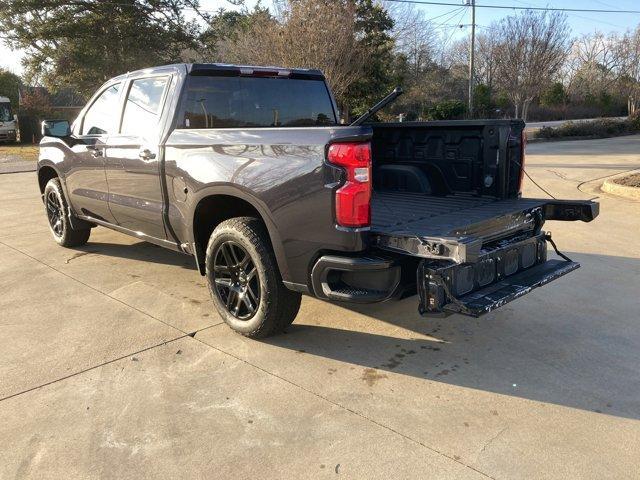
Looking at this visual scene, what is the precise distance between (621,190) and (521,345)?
23.1ft

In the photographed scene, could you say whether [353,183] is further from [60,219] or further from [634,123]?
[634,123]

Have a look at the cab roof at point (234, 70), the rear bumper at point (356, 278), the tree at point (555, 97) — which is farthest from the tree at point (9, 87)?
the rear bumper at point (356, 278)

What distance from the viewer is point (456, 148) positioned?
183 inches

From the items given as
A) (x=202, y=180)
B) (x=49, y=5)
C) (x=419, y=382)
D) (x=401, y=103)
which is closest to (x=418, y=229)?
(x=419, y=382)

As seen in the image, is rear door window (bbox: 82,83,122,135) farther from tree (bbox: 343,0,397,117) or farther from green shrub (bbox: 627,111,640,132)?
green shrub (bbox: 627,111,640,132)

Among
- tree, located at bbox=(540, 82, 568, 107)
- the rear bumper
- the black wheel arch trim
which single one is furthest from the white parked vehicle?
tree, located at bbox=(540, 82, 568, 107)

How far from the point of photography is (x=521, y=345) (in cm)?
399

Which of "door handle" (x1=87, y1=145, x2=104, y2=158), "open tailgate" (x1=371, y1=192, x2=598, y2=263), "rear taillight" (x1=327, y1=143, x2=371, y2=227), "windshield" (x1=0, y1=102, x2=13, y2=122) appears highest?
"windshield" (x1=0, y1=102, x2=13, y2=122)

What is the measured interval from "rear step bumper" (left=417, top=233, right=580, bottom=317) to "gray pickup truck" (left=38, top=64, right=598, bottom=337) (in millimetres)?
13

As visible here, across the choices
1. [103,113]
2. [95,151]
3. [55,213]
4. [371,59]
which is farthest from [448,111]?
[95,151]

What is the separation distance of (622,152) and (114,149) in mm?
17385

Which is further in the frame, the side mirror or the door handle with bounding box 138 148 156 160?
the side mirror

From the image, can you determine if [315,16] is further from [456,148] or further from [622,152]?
[456,148]

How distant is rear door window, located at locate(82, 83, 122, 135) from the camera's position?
528 centimetres
